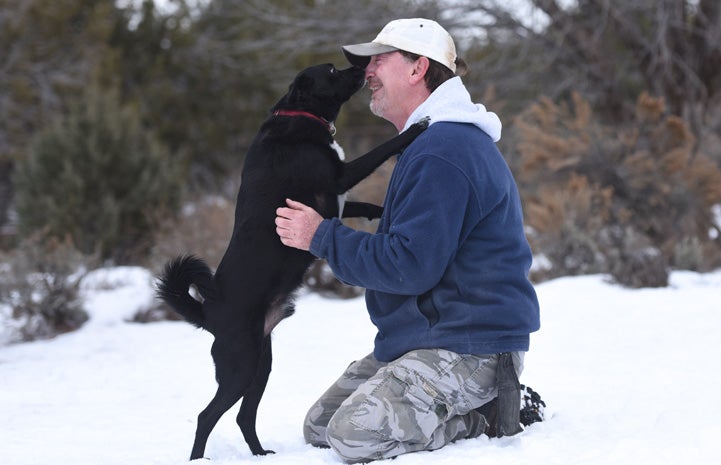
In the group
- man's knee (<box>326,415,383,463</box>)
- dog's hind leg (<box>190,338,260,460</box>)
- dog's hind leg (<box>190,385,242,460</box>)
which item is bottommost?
man's knee (<box>326,415,383,463</box>)

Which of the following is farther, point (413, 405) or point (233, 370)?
point (233, 370)

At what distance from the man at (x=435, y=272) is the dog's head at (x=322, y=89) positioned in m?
0.36

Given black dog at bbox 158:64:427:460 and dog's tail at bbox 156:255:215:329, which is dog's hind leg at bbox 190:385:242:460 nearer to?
black dog at bbox 158:64:427:460

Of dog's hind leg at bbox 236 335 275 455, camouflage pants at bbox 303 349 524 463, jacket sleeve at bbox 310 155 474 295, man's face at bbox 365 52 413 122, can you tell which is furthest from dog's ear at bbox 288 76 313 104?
camouflage pants at bbox 303 349 524 463

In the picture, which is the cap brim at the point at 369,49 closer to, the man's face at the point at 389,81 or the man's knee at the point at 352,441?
the man's face at the point at 389,81

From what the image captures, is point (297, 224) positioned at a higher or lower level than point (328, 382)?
higher

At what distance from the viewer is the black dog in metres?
2.77

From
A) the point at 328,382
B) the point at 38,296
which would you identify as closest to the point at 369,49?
the point at 328,382

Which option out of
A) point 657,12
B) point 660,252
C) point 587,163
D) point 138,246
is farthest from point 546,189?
point 138,246

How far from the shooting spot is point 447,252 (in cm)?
254

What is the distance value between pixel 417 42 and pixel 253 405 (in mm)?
1432

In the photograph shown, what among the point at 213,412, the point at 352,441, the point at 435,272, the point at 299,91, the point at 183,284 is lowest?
the point at 352,441

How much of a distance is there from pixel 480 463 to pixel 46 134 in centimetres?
841

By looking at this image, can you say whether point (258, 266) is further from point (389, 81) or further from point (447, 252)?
point (389, 81)
